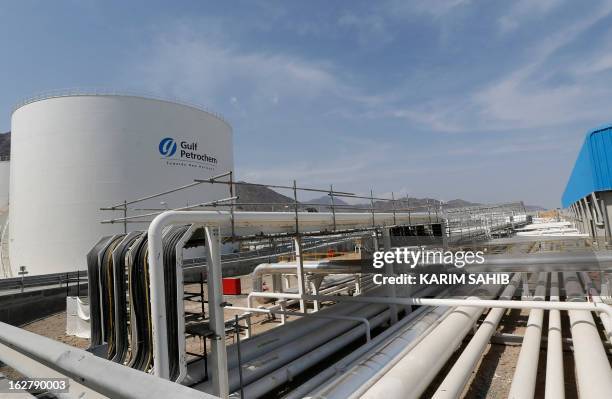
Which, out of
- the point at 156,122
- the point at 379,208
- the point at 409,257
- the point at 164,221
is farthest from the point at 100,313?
the point at 156,122

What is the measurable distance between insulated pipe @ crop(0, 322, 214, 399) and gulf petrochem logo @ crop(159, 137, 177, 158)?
2339 cm

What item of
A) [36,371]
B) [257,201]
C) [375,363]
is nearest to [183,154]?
[375,363]

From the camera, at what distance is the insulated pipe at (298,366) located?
528 centimetres

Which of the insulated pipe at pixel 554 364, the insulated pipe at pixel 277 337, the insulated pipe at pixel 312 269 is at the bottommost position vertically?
the insulated pipe at pixel 554 364

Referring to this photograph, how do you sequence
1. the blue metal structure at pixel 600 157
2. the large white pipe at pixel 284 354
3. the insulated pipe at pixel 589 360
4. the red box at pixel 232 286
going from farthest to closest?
the blue metal structure at pixel 600 157
the red box at pixel 232 286
the large white pipe at pixel 284 354
the insulated pipe at pixel 589 360

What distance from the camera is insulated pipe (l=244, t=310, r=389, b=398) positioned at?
5278 mm

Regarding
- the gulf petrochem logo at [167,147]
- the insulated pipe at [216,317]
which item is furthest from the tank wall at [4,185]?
the insulated pipe at [216,317]

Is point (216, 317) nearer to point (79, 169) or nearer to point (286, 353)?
point (286, 353)

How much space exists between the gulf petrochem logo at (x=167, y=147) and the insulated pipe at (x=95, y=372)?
76.7 ft

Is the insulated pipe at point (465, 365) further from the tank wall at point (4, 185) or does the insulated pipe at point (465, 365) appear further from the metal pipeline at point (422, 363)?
the tank wall at point (4, 185)

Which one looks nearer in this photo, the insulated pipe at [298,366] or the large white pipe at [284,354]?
the insulated pipe at [298,366]

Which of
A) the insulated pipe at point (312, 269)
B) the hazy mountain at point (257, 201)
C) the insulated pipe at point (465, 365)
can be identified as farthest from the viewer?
the insulated pipe at point (312, 269)

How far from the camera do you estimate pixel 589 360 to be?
16.3 feet

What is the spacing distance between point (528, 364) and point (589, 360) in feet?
2.72
